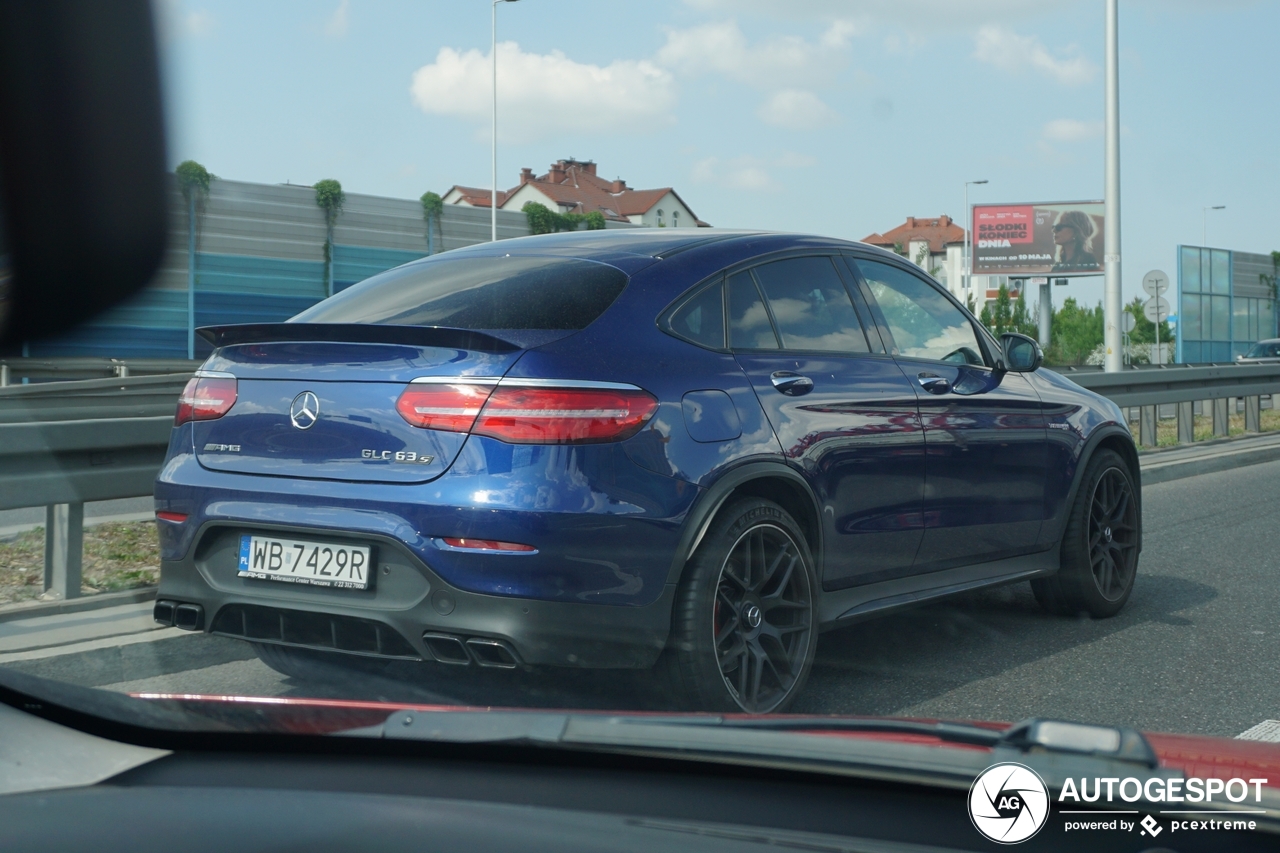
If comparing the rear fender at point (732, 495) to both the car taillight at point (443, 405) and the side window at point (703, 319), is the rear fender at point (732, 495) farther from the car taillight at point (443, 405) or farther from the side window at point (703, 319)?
the car taillight at point (443, 405)

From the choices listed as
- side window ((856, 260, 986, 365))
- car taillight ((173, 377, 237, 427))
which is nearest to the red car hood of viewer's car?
car taillight ((173, 377, 237, 427))

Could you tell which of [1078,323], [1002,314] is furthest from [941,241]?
[1002,314]

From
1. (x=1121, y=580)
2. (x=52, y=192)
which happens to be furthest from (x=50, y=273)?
(x=1121, y=580)

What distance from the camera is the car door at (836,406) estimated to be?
4.30 m

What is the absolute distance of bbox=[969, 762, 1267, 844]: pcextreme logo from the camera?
5.40ft

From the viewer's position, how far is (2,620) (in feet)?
16.6

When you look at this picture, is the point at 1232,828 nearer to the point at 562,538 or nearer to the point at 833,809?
the point at 833,809

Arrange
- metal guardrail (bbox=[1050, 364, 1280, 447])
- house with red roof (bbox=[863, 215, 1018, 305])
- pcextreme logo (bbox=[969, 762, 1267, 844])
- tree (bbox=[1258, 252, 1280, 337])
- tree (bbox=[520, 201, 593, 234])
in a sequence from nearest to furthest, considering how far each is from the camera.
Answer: pcextreme logo (bbox=[969, 762, 1267, 844])
metal guardrail (bbox=[1050, 364, 1280, 447])
tree (bbox=[520, 201, 593, 234])
tree (bbox=[1258, 252, 1280, 337])
house with red roof (bbox=[863, 215, 1018, 305])

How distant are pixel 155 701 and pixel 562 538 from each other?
1.51 m

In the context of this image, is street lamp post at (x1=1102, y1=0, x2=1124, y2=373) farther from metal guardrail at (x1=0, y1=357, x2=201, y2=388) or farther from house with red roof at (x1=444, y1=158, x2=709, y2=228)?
house with red roof at (x1=444, y1=158, x2=709, y2=228)

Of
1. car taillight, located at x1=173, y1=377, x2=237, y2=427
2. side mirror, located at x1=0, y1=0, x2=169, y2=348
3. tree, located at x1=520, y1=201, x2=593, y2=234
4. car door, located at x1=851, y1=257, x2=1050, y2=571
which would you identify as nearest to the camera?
side mirror, located at x1=0, y1=0, x2=169, y2=348

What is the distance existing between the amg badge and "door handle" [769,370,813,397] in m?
1.20

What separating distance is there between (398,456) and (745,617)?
1170 mm

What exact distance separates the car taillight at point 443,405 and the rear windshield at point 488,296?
0.24 m
